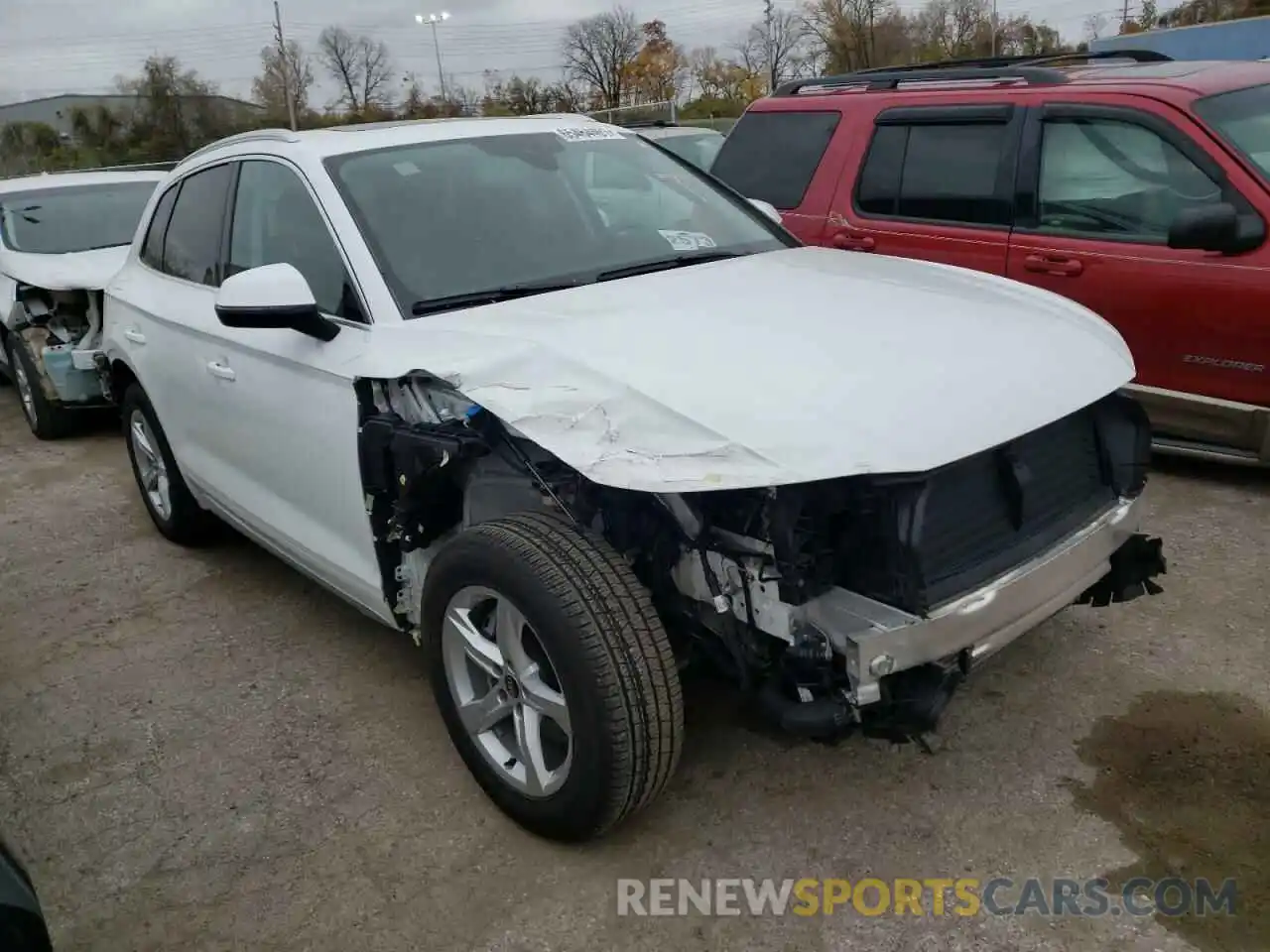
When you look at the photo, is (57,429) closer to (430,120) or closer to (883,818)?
(430,120)

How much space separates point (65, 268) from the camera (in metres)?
7.42

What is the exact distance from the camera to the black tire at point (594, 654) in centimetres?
247

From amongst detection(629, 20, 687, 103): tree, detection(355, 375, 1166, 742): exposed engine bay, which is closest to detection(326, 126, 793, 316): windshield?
detection(355, 375, 1166, 742): exposed engine bay

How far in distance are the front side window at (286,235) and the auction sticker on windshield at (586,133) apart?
1.00 metres

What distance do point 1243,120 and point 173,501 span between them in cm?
513

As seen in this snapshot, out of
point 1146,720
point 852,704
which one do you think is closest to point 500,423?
point 852,704

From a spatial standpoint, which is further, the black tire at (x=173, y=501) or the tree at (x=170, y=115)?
the tree at (x=170, y=115)

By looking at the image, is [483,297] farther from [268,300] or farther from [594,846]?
[594,846]

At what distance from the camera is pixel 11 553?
17.4ft

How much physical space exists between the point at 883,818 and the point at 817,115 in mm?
4406

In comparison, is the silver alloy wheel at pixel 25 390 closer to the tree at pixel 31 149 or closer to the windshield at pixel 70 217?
the windshield at pixel 70 217

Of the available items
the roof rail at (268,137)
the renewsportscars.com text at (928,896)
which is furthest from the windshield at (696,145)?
the renewsportscars.com text at (928,896)

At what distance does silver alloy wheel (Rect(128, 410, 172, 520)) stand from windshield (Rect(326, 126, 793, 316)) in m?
2.09

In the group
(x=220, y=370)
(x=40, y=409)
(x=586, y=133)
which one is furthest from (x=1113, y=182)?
(x=40, y=409)
